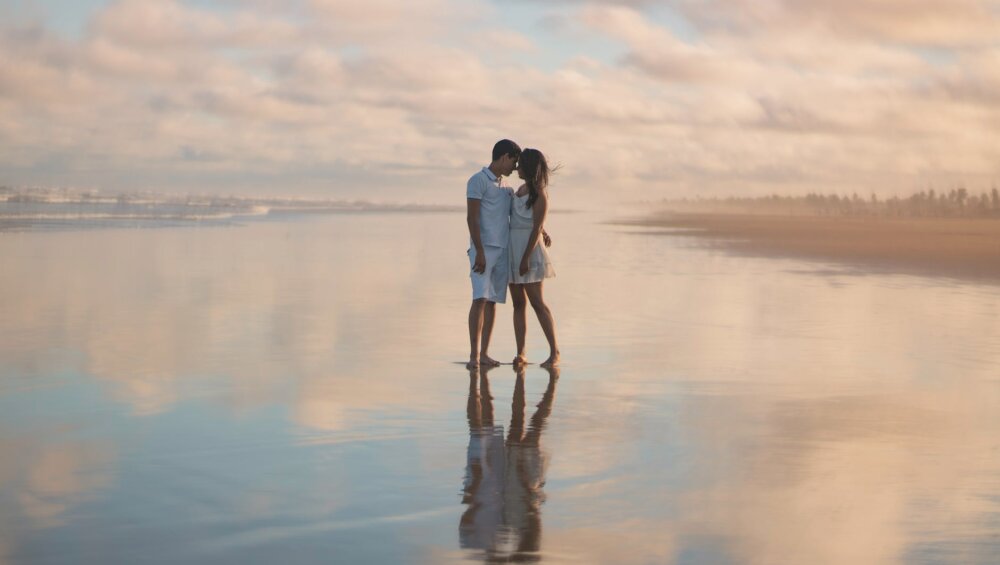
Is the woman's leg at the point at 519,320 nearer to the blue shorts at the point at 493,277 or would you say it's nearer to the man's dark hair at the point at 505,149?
the blue shorts at the point at 493,277

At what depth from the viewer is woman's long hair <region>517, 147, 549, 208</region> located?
1012 cm

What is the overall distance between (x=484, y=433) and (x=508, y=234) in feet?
11.8

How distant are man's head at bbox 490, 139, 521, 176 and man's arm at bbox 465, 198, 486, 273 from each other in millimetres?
318

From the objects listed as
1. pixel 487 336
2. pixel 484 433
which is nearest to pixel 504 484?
pixel 484 433

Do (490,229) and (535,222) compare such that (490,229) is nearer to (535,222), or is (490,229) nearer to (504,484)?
(535,222)

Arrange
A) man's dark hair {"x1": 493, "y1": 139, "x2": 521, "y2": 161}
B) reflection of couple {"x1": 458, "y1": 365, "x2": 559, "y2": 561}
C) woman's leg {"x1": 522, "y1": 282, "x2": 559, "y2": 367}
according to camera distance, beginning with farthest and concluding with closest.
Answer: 1. man's dark hair {"x1": 493, "y1": 139, "x2": 521, "y2": 161}
2. woman's leg {"x1": 522, "y1": 282, "x2": 559, "y2": 367}
3. reflection of couple {"x1": 458, "y1": 365, "x2": 559, "y2": 561}

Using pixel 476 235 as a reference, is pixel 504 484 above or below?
below

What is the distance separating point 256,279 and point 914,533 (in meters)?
13.3

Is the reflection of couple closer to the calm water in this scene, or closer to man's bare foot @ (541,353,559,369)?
the calm water

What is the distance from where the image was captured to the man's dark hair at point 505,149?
10.1 meters

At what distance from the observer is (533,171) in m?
10.1

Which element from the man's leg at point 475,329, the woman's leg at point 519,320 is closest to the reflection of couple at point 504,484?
the man's leg at point 475,329

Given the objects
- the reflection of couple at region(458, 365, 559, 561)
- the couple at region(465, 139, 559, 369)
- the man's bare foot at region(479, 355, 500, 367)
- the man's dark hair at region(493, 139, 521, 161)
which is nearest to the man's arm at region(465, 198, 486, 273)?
the couple at region(465, 139, 559, 369)

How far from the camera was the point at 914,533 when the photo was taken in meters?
4.90
